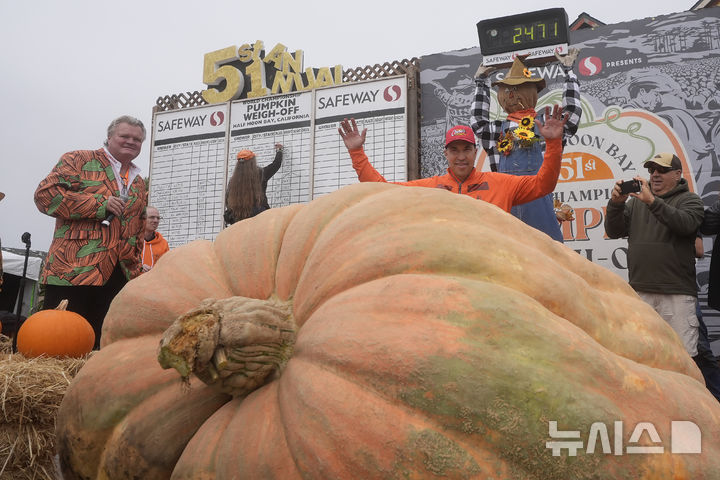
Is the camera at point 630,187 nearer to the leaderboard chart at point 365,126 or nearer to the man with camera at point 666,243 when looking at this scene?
the man with camera at point 666,243

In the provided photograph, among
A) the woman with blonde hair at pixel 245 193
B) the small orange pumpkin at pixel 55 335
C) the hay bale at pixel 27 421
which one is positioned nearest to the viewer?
the hay bale at pixel 27 421

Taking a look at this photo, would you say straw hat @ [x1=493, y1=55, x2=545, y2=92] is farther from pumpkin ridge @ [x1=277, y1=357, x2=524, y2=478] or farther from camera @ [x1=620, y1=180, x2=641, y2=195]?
pumpkin ridge @ [x1=277, y1=357, x2=524, y2=478]

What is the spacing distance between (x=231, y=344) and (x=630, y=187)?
355cm

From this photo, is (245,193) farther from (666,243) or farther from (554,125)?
(666,243)

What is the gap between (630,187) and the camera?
384 cm

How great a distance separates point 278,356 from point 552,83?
17.7ft

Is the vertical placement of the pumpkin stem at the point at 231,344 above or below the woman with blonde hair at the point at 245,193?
below

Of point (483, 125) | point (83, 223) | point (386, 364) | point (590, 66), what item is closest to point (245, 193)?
point (83, 223)

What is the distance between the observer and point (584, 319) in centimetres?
116

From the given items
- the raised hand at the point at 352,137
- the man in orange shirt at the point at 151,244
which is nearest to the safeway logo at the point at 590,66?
the raised hand at the point at 352,137

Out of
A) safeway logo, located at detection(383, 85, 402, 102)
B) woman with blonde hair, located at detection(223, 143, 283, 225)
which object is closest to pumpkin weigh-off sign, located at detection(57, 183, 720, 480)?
woman with blonde hair, located at detection(223, 143, 283, 225)

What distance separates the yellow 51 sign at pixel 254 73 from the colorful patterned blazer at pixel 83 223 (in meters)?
3.94

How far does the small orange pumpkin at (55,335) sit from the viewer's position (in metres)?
3.18

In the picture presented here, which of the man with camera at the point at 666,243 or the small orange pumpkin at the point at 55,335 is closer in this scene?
the small orange pumpkin at the point at 55,335
